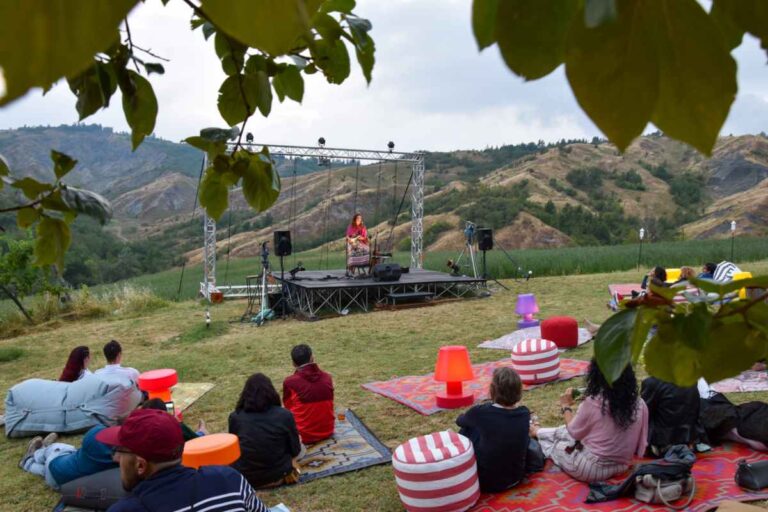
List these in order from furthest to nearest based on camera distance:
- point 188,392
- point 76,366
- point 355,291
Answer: point 355,291 → point 188,392 → point 76,366

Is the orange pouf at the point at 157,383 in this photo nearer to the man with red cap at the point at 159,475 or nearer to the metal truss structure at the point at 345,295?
the man with red cap at the point at 159,475

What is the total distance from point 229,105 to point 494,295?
11653 mm

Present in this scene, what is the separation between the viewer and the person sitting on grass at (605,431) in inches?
131

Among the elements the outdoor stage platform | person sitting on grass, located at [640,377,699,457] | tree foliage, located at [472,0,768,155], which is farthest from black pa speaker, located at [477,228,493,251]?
tree foliage, located at [472,0,768,155]

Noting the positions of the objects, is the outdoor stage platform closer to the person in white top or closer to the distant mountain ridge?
the person in white top

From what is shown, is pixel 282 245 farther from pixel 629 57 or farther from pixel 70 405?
pixel 629 57

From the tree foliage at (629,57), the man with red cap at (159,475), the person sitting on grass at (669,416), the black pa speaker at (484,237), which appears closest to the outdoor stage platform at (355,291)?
the black pa speaker at (484,237)

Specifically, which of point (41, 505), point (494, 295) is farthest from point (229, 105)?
point (494, 295)

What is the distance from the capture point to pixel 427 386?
5.75m

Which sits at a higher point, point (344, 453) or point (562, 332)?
point (562, 332)

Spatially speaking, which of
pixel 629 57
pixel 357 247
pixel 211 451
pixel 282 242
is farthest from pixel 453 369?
pixel 357 247

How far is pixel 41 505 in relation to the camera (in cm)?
369

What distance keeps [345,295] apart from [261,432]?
7.50 metres

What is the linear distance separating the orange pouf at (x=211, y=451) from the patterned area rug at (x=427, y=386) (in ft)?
6.61
